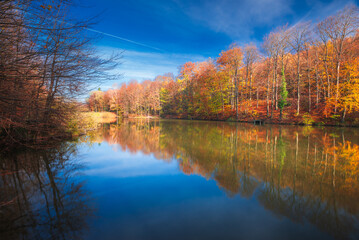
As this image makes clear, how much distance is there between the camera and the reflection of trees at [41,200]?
2.39 m

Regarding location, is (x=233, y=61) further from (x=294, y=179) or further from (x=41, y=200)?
(x=41, y=200)

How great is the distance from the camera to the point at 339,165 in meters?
5.18

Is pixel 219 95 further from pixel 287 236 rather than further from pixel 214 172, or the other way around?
pixel 287 236

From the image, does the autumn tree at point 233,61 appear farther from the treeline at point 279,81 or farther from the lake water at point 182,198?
the lake water at point 182,198

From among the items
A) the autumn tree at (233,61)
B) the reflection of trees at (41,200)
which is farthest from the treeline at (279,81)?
the reflection of trees at (41,200)

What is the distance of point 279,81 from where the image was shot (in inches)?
1102

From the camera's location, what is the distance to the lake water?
8.07ft

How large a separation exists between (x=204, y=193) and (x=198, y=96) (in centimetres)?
3209

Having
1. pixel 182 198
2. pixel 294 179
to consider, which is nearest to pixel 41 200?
pixel 182 198

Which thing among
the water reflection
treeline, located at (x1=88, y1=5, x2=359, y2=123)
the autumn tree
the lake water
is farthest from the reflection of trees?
the autumn tree

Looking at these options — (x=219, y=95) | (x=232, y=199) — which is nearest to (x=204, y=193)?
(x=232, y=199)

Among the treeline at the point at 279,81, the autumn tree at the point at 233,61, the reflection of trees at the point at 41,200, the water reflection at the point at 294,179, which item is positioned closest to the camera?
the reflection of trees at the point at 41,200

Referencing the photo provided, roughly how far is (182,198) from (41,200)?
2.62 meters

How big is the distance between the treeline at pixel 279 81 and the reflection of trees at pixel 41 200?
625 cm
